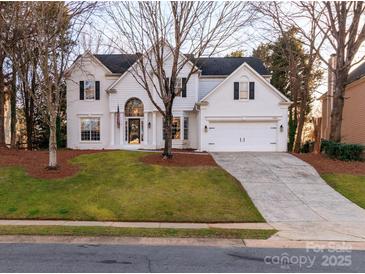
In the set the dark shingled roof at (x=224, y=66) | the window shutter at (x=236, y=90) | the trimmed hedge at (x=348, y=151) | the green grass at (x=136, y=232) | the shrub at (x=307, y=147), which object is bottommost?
the green grass at (x=136, y=232)

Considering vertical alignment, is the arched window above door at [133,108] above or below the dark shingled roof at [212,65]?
below

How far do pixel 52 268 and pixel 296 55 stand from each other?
32.3 meters

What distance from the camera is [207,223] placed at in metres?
10.5

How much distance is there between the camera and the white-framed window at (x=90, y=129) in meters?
28.2

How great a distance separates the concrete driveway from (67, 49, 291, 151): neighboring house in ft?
15.9

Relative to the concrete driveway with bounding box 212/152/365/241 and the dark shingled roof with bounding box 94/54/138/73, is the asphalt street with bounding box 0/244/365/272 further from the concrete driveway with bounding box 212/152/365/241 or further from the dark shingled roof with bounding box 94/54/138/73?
the dark shingled roof with bounding box 94/54/138/73

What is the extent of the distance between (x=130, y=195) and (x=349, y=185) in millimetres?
9031

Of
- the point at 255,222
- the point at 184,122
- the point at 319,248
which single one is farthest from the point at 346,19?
the point at 319,248

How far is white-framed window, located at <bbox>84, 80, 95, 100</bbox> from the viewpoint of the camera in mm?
28297

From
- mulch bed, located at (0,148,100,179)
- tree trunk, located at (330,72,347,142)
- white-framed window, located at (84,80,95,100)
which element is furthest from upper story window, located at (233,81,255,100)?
mulch bed, located at (0,148,100,179)

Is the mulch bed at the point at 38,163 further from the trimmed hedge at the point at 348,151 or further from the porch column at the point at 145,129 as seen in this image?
the trimmed hedge at the point at 348,151

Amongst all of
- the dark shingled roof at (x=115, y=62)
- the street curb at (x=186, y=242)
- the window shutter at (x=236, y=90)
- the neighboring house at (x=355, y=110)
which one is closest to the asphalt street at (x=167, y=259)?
the street curb at (x=186, y=242)

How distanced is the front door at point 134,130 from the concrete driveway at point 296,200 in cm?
938

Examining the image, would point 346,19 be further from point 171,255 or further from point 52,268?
point 52,268
